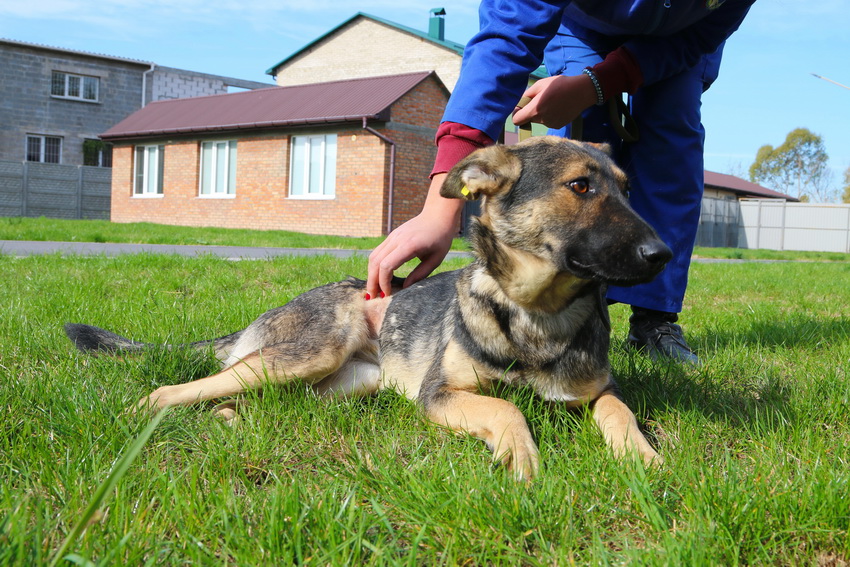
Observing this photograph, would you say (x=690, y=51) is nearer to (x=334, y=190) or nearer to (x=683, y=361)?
(x=683, y=361)

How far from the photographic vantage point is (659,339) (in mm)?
4406

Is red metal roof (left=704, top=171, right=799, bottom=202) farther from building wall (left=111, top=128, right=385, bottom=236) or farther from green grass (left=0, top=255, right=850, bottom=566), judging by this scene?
green grass (left=0, top=255, right=850, bottom=566)

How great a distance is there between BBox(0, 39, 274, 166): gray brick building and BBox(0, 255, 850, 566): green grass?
128 ft

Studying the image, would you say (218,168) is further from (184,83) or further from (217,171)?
(184,83)

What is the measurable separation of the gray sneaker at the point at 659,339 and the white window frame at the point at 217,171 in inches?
935

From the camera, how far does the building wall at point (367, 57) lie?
33.6 metres

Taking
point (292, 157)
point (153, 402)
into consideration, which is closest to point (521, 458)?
point (153, 402)

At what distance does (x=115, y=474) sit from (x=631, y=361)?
3.20 m

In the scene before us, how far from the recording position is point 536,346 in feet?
9.64

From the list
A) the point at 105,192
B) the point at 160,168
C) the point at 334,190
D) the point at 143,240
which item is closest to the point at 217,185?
the point at 160,168

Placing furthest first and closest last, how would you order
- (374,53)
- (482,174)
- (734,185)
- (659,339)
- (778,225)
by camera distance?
(734,185)
(778,225)
(374,53)
(659,339)
(482,174)

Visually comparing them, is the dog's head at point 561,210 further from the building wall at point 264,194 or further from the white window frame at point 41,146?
the white window frame at point 41,146

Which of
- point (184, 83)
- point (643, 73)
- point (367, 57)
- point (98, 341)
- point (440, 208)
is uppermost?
point (367, 57)

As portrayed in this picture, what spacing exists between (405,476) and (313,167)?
23.5m
